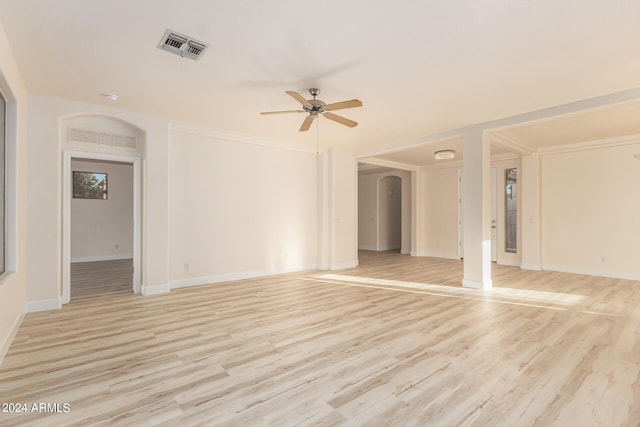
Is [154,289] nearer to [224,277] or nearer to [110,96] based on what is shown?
[224,277]

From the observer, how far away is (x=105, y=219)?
353 inches

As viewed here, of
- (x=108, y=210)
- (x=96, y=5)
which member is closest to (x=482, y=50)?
(x=96, y=5)

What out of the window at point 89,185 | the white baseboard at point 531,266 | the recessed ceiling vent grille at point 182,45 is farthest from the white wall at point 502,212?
the window at point 89,185

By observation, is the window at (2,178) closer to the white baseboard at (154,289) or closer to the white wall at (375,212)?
the white baseboard at (154,289)

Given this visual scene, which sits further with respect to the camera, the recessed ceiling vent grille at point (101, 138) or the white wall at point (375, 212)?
the white wall at point (375, 212)

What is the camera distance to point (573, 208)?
670 centimetres

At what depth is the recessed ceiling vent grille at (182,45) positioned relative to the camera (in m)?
2.75

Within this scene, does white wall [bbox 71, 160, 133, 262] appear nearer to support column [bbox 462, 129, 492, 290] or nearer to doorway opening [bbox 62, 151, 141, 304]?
doorway opening [bbox 62, 151, 141, 304]

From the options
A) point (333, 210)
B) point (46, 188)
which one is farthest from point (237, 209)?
point (46, 188)

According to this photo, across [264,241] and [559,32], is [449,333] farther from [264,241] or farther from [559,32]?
[264,241]

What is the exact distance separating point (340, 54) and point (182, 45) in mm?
1486

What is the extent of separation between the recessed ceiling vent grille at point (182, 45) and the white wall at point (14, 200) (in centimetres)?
132

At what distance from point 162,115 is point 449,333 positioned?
5085mm

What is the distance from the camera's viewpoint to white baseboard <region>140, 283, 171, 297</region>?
4855 millimetres
